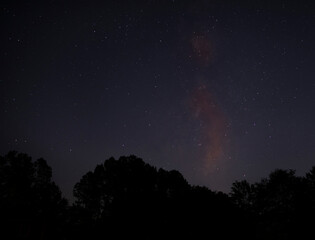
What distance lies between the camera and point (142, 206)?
109ft

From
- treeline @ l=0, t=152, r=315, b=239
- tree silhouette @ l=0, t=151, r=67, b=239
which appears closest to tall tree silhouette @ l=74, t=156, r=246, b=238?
treeline @ l=0, t=152, r=315, b=239

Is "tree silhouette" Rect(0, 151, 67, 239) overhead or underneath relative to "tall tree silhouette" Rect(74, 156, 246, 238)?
overhead

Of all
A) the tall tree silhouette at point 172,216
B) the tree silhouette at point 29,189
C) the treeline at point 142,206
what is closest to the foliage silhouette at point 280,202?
the treeline at point 142,206

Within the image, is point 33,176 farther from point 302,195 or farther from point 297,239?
point 302,195

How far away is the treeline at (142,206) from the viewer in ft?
100

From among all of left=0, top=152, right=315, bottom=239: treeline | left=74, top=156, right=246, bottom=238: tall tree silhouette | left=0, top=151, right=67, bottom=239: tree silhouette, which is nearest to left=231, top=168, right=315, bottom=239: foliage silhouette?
left=0, top=152, right=315, bottom=239: treeline

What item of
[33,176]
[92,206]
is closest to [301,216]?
[92,206]

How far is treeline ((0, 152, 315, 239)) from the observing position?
100 ft

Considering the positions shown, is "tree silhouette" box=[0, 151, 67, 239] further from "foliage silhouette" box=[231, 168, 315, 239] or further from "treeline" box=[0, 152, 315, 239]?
"foliage silhouette" box=[231, 168, 315, 239]

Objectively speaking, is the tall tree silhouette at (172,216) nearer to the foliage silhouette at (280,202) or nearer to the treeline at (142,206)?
the treeline at (142,206)

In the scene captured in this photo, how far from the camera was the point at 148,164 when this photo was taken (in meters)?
57.5

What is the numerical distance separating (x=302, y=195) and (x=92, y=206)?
3962 cm

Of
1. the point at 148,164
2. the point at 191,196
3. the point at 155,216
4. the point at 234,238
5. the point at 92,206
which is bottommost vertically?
the point at 234,238

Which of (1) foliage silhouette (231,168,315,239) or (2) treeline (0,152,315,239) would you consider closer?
(2) treeline (0,152,315,239)
